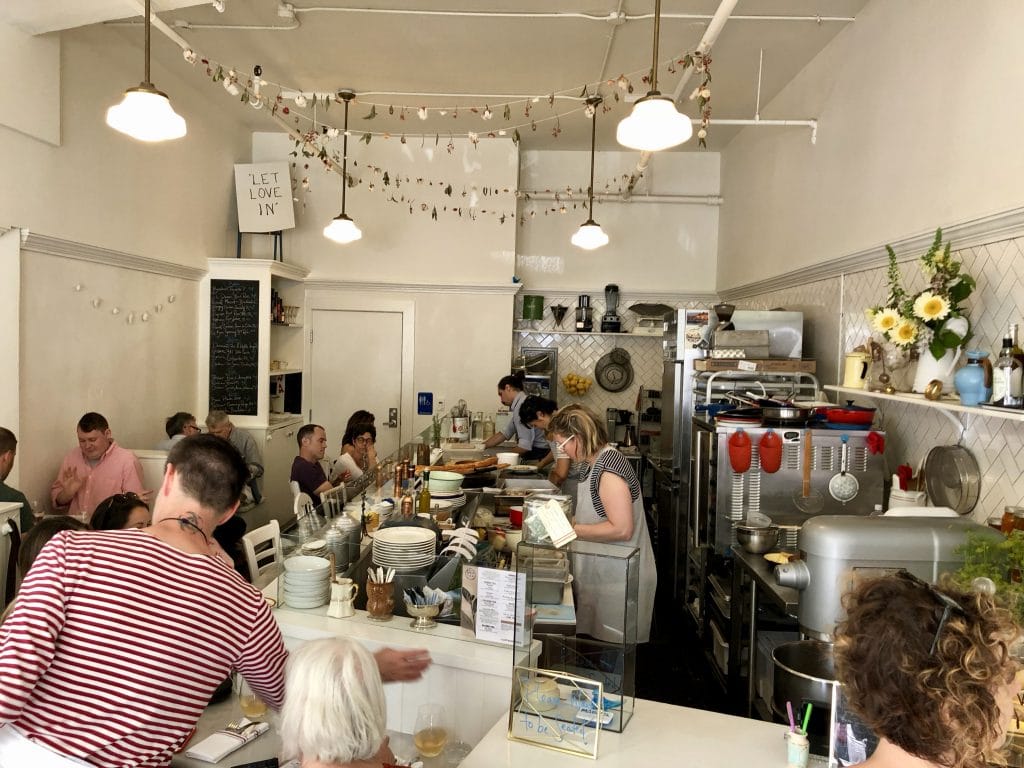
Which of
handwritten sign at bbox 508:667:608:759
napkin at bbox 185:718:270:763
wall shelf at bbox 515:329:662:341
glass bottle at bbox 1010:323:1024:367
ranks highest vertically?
wall shelf at bbox 515:329:662:341

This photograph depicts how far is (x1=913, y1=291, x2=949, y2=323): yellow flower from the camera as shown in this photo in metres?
3.19

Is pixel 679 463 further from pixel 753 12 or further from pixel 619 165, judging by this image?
pixel 619 165

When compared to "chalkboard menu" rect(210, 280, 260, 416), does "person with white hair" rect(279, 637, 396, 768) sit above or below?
below

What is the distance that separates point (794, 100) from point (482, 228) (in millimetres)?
3359

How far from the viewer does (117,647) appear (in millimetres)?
1746

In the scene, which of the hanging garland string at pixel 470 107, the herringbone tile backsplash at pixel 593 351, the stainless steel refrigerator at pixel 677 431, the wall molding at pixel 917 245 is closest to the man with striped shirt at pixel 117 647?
the wall molding at pixel 917 245

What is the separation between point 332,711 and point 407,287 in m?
6.76

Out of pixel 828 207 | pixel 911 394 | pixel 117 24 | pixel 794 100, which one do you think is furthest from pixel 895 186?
pixel 117 24

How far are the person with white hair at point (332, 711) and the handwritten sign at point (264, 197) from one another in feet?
22.0

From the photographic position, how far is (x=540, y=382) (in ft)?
27.0

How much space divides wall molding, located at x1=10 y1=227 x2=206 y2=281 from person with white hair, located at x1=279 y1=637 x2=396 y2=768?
4.24 metres

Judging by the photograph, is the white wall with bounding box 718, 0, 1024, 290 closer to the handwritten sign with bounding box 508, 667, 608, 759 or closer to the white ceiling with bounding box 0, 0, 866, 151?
the white ceiling with bounding box 0, 0, 866, 151

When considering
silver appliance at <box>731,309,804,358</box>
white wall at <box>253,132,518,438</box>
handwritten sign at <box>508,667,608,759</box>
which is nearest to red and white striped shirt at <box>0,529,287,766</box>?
handwritten sign at <box>508,667,608,759</box>

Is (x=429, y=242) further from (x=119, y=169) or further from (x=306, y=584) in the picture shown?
(x=306, y=584)
